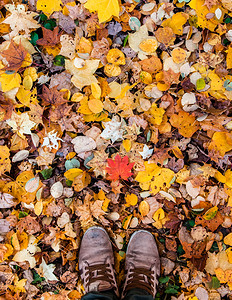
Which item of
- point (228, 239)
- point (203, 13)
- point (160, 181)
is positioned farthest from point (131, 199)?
→ point (203, 13)

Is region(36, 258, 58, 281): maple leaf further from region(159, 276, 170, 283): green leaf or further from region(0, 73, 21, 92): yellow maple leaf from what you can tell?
region(0, 73, 21, 92): yellow maple leaf

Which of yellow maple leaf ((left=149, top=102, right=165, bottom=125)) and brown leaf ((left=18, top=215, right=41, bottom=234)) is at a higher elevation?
yellow maple leaf ((left=149, top=102, right=165, bottom=125))

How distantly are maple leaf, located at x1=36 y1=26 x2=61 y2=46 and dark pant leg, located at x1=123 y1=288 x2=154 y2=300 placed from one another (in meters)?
1.52

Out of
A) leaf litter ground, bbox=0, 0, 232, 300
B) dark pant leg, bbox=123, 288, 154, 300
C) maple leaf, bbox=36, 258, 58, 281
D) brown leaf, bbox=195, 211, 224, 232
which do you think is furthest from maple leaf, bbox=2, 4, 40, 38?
dark pant leg, bbox=123, 288, 154, 300

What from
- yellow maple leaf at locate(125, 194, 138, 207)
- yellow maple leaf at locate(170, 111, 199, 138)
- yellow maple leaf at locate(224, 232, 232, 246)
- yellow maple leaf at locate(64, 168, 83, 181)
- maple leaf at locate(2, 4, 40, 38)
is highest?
maple leaf at locate(2, 4, 40, 38)

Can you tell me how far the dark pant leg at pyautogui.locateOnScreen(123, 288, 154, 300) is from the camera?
1.28m

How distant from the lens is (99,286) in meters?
1.39

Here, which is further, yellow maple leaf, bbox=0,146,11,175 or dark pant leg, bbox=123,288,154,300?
yellow maple leaf, bbox=0,146,11,175

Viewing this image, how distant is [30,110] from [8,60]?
314 millimetres

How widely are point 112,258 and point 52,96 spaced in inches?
42.1

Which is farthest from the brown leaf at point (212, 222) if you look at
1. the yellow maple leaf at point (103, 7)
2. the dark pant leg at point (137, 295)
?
the yellow maple leaf at point (103, 7)

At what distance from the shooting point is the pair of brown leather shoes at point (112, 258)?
4.72ft

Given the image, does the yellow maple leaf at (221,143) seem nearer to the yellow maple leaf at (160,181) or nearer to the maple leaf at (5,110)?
the yellow maple leaf at (160,181)

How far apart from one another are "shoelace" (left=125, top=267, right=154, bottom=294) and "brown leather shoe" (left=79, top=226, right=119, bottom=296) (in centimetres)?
10
